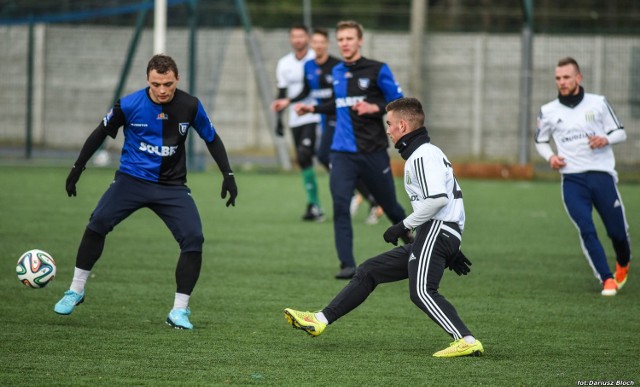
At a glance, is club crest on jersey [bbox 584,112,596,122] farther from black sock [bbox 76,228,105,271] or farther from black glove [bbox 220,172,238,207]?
black sock [bbox 76,228,105,271]

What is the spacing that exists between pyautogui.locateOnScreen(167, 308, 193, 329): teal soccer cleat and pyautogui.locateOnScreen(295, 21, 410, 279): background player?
2.51 metres

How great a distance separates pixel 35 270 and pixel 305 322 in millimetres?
2083

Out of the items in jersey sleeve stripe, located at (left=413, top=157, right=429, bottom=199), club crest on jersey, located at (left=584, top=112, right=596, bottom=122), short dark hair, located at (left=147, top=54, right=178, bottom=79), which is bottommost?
jersey sleeve stripe, located at (left=413, top=157, right=429, bottom=199)

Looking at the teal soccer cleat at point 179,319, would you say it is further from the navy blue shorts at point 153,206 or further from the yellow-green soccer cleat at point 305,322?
the yellow-green soccer cleat at point 305,322

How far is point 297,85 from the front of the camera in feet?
52.0

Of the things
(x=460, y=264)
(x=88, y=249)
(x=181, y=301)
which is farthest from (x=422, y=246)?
(x=88, y=249)

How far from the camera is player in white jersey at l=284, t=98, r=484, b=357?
664 centimetres

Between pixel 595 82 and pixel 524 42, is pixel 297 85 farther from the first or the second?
pixel 595 82

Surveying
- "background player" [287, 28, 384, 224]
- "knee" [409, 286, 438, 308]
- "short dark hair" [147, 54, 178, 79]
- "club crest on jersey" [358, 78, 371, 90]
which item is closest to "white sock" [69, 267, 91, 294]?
"short dark hair" [147, 54, 178, 79]

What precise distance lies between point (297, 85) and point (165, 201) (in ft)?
27.8

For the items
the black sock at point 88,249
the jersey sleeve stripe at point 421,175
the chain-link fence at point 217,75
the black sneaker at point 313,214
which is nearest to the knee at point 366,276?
the jersey sleeve stripe at point 421,175

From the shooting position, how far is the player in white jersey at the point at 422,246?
6.64 metres

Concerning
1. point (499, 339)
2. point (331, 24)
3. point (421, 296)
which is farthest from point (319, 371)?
point (331, 24)

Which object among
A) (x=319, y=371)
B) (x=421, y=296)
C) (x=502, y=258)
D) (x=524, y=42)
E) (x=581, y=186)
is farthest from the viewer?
(x=524, y=42)
